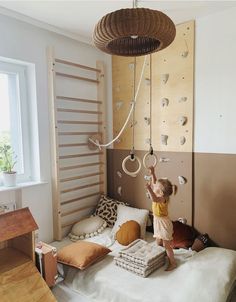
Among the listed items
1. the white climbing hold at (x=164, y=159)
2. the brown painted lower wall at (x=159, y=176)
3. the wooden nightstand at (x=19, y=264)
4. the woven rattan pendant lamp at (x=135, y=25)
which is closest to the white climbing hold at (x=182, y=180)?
the brown painted lower wall at (x=159, y=176)

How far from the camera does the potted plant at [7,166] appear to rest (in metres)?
2.36

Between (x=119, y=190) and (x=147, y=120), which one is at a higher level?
(x=147, y=120)

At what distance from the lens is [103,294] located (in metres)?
1.94

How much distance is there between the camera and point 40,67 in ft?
8.58

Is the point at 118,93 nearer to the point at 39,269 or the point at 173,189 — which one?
the point at 173,189

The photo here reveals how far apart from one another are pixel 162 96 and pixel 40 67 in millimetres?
1315

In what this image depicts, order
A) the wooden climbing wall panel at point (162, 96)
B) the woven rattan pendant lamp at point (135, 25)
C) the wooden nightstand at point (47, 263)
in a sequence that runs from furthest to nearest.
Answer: the wooden climbing wall panel at point (162, 96), the wooden nightstand at point (47, 263), the woven rattan pendant lamp at point (135, 25)

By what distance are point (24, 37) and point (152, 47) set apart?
1.56 m

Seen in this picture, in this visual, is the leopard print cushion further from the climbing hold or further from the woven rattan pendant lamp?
the woven rattan pendant lamp

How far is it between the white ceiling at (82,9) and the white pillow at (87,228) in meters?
2.11

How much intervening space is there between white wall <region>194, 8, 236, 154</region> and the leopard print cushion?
3.96 ft

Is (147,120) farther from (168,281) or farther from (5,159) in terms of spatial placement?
(168,281)

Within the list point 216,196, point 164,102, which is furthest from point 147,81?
point 216,196

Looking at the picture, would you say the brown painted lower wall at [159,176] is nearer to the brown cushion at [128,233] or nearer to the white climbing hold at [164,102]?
the brown cushion at [128,233]
